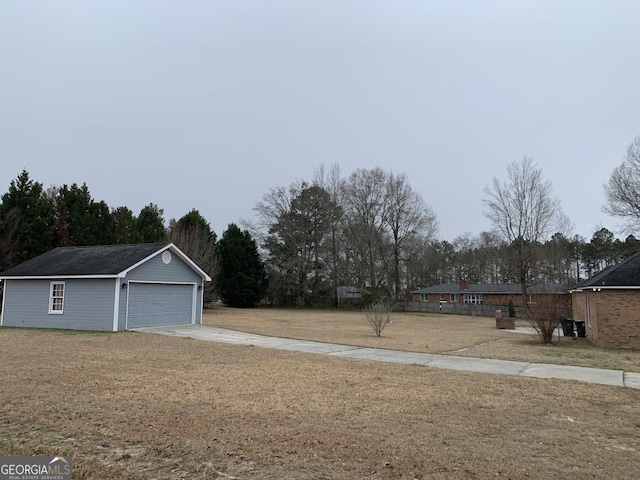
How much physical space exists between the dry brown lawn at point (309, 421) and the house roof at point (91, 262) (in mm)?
8525

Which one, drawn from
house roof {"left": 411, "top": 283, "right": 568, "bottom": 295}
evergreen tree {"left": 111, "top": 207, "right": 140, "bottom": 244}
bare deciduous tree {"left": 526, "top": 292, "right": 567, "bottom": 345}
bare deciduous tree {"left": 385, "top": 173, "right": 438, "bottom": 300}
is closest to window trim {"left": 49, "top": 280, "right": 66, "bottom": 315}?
bare deciduous tree {"left": 526, "top": 292, "right": 567, "bottom": 345}

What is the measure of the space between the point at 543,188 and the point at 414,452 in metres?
41.4

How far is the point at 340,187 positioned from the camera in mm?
49031

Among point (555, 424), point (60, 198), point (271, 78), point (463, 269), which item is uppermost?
point (271, 78)

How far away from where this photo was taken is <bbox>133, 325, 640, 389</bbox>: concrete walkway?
10391mm

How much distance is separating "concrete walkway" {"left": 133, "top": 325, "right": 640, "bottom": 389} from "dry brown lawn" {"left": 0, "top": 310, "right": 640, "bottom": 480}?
104cm

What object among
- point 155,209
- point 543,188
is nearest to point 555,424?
point 543,188

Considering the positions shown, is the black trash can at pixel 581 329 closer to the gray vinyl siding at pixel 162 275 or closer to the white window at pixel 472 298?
the gray vinyl siding at pixel 162 275

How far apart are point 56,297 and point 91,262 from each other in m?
2.07

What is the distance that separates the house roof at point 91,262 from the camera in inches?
749

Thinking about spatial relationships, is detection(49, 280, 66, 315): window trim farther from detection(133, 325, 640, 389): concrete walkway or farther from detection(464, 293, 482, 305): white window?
detection(464, 293, 482, 305): white window

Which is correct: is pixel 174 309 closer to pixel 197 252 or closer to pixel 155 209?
pixel 197 252

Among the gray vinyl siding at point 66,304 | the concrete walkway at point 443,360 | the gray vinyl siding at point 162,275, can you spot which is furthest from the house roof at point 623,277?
the gray vinyl siding at point 66,304

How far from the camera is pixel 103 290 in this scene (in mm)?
18766
